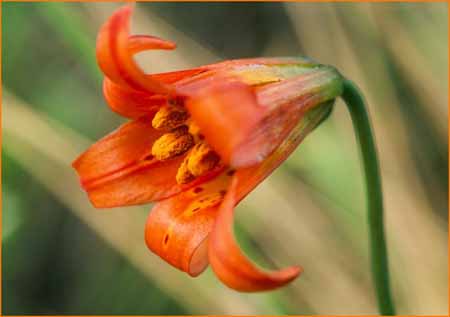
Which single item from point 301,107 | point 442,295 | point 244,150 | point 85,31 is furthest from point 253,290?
point 442,295

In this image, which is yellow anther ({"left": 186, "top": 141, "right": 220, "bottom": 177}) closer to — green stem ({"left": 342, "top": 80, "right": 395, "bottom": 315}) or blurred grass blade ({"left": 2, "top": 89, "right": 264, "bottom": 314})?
green stem ({"left": 342, "top": 80, "right": 395, "bottom": 315})

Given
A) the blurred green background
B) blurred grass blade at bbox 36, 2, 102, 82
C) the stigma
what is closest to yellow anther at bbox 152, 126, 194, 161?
the stigma

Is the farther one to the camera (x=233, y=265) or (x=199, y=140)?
(x=199, y=140)

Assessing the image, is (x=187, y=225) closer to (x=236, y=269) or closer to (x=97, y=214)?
(x=236, y=269)

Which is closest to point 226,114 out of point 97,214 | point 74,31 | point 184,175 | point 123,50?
point 123,50

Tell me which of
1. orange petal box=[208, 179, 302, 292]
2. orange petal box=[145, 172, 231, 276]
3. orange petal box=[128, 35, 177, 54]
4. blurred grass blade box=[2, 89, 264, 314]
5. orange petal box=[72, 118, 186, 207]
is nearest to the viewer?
orange petal box=[208, 179, 302, 292]

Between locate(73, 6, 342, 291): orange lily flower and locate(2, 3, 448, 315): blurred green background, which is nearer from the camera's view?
locate(73, 6, 342, 291): orange lily flower
